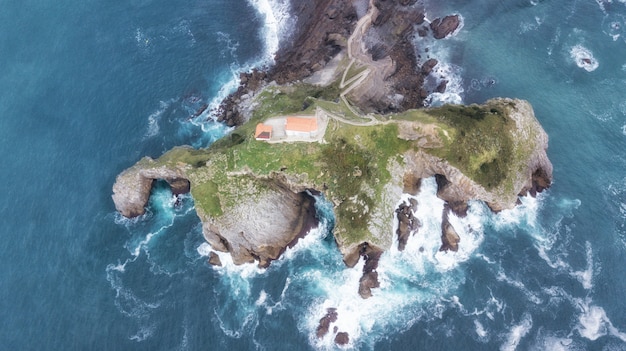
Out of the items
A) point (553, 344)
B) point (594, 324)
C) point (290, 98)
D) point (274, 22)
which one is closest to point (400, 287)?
point (553, 344)

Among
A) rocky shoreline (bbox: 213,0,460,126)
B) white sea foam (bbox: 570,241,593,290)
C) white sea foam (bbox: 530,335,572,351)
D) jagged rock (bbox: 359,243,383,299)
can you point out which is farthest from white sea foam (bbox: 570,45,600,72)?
jagged rock (bbox: 359,243,383,299)

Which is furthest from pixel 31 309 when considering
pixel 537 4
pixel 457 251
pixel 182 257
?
pixel 537 4

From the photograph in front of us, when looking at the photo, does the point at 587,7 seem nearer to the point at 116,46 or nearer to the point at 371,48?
the point at 371,48

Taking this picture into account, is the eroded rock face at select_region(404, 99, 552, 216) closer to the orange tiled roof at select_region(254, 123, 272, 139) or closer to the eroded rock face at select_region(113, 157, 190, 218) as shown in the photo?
the orange tiled roof at select_region(254, 123, 272, 139)

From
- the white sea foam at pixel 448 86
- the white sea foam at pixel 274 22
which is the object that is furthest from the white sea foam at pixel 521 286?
the white sea foam at pixel 274 22

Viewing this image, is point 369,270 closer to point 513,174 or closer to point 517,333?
point 517,333
